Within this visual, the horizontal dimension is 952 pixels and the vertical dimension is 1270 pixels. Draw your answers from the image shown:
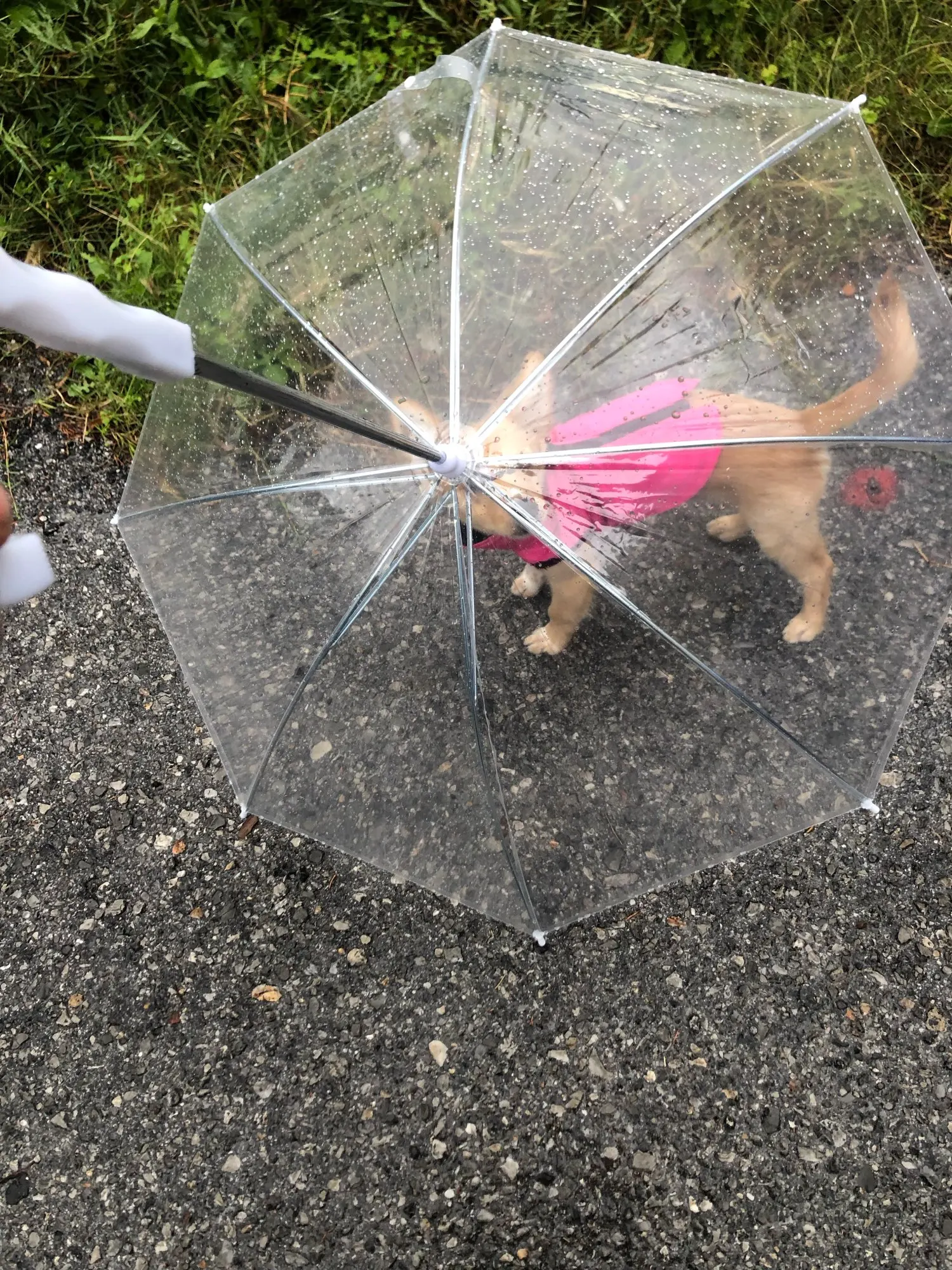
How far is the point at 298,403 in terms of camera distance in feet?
4.64

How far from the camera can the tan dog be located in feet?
5.92

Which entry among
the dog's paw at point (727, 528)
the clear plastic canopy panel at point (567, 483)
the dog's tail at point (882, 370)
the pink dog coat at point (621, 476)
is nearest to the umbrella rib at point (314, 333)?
the clear plastic canopy panel at point (567, 483)

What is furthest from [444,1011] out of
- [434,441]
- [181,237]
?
[181,237]

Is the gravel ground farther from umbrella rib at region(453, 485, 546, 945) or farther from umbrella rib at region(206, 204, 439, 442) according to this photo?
umbrella rib at region(206, 204, 439, 442)

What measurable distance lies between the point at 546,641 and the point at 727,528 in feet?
1.31

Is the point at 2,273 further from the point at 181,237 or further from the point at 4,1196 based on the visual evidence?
the point at 4,1196

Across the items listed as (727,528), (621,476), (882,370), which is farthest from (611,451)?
(882,370)

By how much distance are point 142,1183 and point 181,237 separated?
2.84 meters

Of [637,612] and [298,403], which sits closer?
[298,403]

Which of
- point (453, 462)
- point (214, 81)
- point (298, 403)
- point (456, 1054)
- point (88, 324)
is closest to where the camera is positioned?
point (88, 324)

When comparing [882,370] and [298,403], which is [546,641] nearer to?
[298,403]

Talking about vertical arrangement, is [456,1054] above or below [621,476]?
below

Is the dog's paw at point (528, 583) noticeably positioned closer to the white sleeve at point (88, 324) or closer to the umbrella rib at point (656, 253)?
the umbrella rib at point (656, 253)

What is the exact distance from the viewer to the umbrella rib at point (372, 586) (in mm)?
1853
